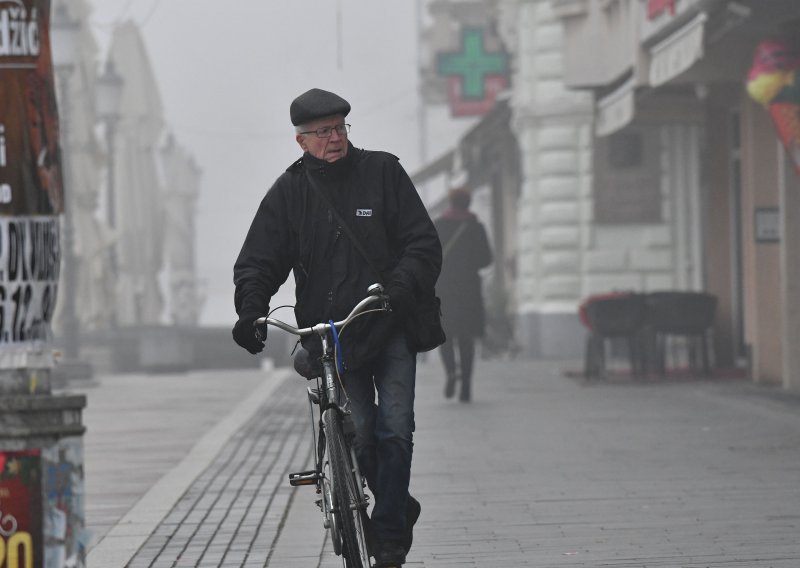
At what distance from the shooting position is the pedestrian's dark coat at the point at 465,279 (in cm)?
1672

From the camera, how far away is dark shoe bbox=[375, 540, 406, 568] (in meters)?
6.26

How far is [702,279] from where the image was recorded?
25141mm

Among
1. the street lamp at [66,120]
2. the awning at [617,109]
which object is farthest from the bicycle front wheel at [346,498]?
the street lamp at [66,120]

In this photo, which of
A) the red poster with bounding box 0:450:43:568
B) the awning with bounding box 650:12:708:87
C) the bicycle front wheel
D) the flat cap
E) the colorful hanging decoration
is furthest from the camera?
the awning with bounding box 650:12:708:87

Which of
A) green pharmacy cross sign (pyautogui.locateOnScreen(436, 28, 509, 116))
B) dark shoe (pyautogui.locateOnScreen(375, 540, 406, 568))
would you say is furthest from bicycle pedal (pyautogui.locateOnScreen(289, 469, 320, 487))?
green pharmacy cross sign (pyautogui.locateOnScreen(436, 28, 509, 116))

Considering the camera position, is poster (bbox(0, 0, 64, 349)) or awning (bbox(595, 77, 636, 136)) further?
awning (bbox(595, 77, 636, 136))

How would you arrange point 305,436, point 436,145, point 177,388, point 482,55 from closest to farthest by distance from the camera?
1. point 305,436
2. point 177,388
3. point 482,55
4. point 436,145

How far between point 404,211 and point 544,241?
21.5m

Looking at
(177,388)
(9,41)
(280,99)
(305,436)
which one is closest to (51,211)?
(9,41)

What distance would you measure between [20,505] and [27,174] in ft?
2.69

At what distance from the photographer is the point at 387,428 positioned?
641 centimetres

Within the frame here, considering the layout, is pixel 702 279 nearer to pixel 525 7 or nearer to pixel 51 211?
pixel 525 7

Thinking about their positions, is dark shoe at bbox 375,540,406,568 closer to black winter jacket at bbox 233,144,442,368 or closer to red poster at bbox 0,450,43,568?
black winter jacket at bbox 233,144,442,368

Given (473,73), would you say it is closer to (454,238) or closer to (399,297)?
(454,238)
